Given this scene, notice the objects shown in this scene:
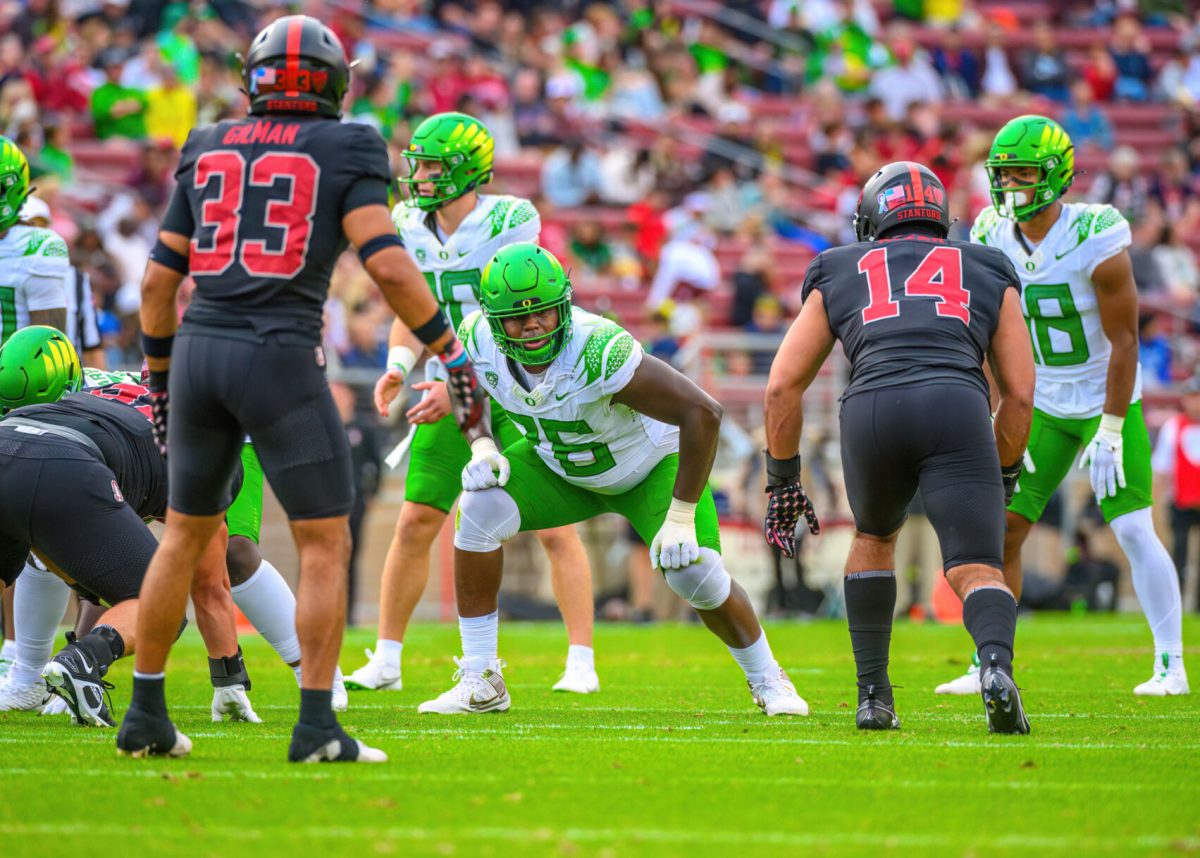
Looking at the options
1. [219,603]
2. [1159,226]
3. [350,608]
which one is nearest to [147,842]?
[219,603]

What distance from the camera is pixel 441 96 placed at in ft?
60.5

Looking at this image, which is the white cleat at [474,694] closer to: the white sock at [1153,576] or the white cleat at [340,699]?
the white cleat at [340,699]

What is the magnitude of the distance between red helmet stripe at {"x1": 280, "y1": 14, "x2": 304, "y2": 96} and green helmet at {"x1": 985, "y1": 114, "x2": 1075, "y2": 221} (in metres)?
3.61

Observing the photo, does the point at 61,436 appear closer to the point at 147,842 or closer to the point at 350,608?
the point at 147,842

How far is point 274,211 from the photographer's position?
479 cm

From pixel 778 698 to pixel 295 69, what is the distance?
3.04m

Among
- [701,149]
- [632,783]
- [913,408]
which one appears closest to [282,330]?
[632,783]

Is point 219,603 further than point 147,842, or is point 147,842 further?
point 219,603

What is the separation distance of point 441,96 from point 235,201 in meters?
14.0

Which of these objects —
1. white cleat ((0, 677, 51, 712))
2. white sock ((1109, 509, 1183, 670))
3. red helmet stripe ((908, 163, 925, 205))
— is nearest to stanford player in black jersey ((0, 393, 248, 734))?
white cleat ((0, 677, 51, 712))

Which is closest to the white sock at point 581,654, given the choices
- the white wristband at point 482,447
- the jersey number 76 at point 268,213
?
the white wristband at point 482,447

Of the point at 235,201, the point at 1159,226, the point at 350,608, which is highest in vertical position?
the point at 1159,226

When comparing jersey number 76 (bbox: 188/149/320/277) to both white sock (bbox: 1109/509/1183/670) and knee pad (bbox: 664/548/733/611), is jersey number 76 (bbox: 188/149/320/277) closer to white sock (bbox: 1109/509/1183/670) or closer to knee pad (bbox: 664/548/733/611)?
knee pad (bbox: 664/548/733/611)

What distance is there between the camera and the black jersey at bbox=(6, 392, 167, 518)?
615cm
